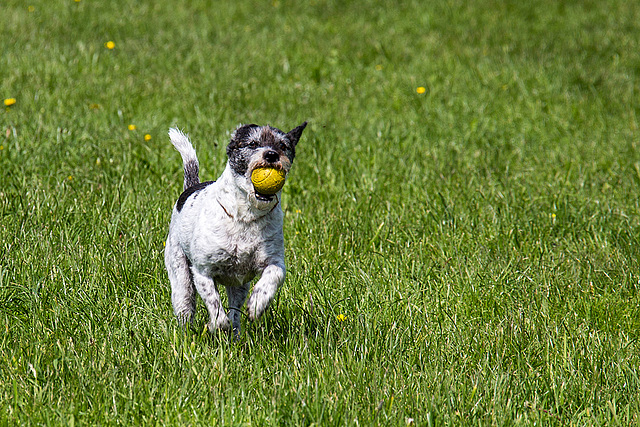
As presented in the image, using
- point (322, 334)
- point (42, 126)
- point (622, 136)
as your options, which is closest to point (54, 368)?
point (322, 334)

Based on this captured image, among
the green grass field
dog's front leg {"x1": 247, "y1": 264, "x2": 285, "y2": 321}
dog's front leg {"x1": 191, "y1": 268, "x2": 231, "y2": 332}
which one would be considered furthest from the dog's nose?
the green grass field

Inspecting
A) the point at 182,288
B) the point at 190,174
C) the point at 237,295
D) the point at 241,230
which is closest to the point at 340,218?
the point at 190,174

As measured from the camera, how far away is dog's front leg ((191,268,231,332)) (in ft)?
12.1

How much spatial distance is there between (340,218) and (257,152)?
2.14 m

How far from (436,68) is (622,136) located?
2.64 m

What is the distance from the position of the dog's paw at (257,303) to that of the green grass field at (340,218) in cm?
24

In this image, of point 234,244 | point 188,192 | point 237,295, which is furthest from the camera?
point 188,192

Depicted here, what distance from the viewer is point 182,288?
4.01 m

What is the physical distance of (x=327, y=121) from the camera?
780cm

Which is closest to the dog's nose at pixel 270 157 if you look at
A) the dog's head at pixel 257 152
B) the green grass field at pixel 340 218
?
the dog's head at pixel 257 152

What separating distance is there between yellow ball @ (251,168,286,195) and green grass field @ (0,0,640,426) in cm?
74

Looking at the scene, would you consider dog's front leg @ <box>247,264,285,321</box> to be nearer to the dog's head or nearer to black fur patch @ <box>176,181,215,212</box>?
the dog's head

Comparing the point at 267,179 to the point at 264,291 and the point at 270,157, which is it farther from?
the point at 264,291

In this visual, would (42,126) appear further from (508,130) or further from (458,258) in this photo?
(508,130)
